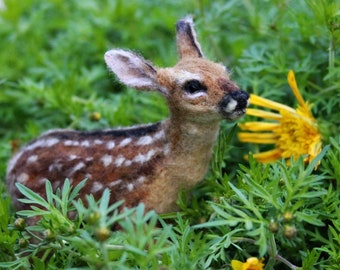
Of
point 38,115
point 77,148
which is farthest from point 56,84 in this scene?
point 77,148

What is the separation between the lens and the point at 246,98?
6.06ft

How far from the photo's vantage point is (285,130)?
212 centimetres

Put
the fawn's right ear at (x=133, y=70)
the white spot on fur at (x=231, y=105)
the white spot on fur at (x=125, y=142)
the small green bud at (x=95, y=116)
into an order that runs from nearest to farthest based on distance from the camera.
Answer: the white spot on fur at (x=231, y=105) < the fawn's right ear at (x=133, y=70) < the white spot on fur at (x=125, y=142) < the small green bud at (x=95, y=116)

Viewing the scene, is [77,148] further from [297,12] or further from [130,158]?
[297,12]

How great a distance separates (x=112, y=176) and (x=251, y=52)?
2.51ft

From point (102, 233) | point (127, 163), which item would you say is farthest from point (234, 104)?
point (102, 233)

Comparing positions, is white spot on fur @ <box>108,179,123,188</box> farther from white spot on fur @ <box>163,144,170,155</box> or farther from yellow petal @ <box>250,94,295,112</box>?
yellow petal @ <box>250,94,295,112</box>

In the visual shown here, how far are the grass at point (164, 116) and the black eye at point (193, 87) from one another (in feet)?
0.65

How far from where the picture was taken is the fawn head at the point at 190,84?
1.85m

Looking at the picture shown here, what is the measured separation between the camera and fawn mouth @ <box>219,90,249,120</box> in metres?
1.84

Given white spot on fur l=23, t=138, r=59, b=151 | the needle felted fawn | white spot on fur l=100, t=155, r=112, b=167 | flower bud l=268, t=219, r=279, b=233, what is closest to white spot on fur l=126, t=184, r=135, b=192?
the needle felted fawn

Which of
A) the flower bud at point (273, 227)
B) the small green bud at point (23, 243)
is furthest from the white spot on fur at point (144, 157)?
the flower bud at point (273, 227)

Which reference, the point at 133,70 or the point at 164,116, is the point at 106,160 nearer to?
the point at 133,70

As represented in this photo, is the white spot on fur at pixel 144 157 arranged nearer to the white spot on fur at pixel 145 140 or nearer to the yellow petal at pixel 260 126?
the white spot on fur at pixel 145 140
